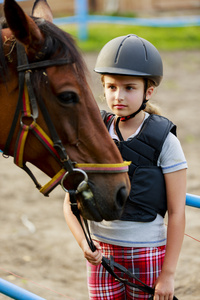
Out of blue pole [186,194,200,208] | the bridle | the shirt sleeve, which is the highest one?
the bridle

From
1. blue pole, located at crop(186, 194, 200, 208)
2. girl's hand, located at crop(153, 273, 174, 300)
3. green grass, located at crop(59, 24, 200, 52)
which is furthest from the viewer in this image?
green grass, located at crop(59, 24, 200, 52)

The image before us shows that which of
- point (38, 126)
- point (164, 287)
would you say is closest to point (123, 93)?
point (38, 126)

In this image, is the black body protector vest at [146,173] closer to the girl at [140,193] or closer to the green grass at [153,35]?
the girl at [140,193]

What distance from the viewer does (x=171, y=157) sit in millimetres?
2160

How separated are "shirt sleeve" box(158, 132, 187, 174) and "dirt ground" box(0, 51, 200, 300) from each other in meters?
1.16

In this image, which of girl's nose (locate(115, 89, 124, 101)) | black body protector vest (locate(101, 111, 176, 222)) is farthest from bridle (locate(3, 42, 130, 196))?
girl's nose (locate(115, 89, 124, 101))

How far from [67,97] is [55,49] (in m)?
0.23

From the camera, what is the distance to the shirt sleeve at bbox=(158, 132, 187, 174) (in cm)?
215

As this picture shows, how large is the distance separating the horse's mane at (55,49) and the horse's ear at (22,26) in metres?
0.04

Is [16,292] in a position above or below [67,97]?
below

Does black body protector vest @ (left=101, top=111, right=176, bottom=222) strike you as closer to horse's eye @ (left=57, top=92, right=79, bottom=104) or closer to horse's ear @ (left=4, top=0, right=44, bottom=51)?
horse's eye @ (left=57, top=92, right=79, bottom=104)

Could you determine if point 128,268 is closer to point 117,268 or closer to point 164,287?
point 117,268

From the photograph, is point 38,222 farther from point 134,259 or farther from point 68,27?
point 68,27

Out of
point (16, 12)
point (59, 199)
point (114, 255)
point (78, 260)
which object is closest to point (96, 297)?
point (114, 255)
